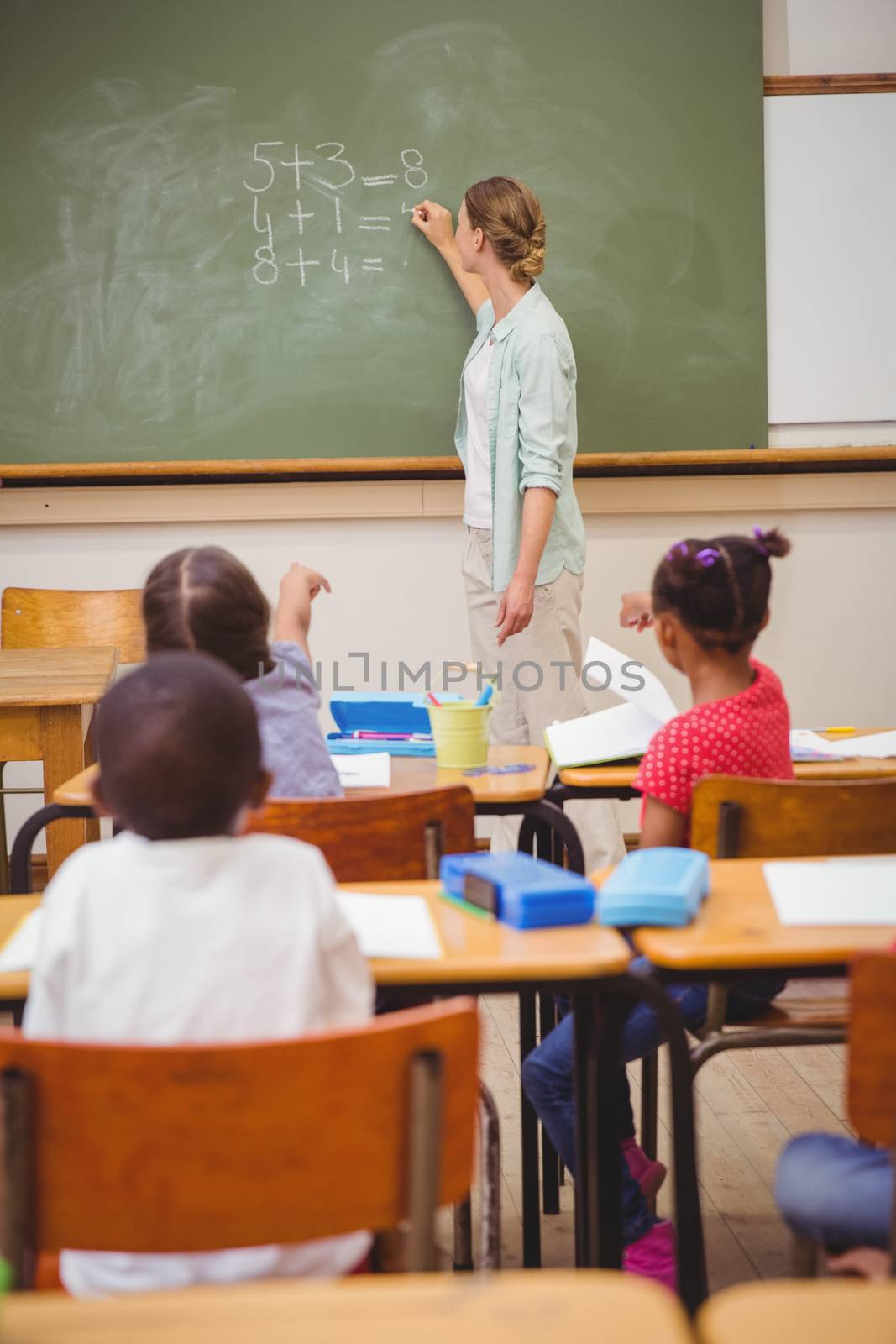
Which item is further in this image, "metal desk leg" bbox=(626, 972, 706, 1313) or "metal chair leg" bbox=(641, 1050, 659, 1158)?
"metal chair leg" bbox=(641, 1050, 659, 1158)

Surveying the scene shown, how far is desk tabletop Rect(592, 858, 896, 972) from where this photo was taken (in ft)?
4.45

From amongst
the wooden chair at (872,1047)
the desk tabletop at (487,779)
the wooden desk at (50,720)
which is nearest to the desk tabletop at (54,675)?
the wooden desk at (50,720)

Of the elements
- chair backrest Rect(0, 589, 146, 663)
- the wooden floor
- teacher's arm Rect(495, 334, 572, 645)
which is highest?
teacher's arm Rect(495, 334, 572, 645)

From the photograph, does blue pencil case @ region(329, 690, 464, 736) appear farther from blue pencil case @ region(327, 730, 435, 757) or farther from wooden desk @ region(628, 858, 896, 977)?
wooden desk @ region(628, 858, 896, 977)

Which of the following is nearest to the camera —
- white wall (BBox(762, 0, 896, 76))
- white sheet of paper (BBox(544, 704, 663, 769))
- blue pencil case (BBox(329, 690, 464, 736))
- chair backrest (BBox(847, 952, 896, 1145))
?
chair backrest (BBox(847, 952, 896, 1145))

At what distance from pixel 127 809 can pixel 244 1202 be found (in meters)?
0.39

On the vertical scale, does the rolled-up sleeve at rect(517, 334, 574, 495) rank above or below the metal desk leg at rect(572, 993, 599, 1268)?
above

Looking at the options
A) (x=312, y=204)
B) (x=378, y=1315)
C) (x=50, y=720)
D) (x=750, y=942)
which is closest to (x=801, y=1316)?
(x=378, y=1315)

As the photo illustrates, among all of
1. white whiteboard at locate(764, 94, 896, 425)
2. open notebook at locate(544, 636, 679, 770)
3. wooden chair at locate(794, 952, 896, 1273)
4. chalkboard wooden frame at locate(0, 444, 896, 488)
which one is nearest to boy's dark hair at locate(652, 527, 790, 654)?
open notebook at locate(544, 636, 679, 770)

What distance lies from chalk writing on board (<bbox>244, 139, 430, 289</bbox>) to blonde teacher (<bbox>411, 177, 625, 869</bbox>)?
497mm

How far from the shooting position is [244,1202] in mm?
1006

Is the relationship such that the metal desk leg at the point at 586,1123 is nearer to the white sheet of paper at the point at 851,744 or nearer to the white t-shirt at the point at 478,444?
the white sheet of paper at the point at 851,744

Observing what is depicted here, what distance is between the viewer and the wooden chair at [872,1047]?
1.14 m

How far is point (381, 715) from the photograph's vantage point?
8.98ft
